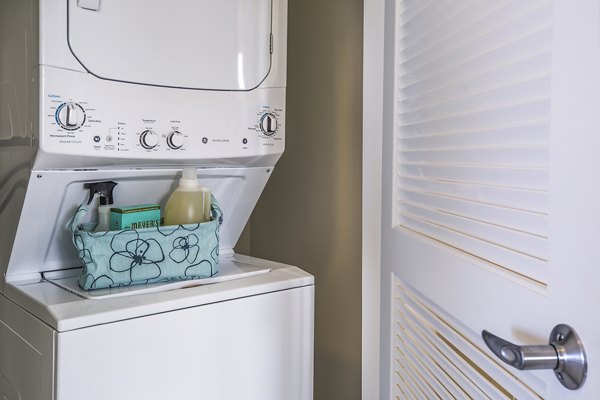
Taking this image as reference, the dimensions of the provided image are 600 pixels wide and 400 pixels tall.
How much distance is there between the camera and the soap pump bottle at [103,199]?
4.29 ft

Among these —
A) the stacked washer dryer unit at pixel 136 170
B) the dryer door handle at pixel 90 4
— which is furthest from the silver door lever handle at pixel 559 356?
the dryer door handle at pixel 90 4

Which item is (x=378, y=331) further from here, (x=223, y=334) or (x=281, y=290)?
(x=223, y=334)

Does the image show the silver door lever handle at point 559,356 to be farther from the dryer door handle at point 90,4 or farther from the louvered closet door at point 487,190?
the dryer door handle at point 90,4

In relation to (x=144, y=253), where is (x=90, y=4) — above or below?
above

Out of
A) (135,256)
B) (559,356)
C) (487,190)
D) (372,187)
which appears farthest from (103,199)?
(559,356)

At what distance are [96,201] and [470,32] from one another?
943 mm

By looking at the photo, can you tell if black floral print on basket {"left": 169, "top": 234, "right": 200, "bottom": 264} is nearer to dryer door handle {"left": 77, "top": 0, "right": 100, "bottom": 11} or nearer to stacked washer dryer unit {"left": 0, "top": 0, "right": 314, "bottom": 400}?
stacked washer dryer unit {"left": 0, "top": 0, "right": 314, "bottom": 400}

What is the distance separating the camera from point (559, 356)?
2.09 ft

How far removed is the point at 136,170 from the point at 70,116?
0.24m

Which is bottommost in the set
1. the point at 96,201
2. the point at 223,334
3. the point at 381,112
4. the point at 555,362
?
the point at 223,334

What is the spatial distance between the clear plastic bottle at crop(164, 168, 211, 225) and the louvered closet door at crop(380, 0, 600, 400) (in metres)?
0.48

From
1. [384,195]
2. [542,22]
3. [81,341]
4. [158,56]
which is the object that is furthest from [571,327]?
[158,56]

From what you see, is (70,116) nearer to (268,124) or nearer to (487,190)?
(268,124)

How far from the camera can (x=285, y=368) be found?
1427 millimetres
